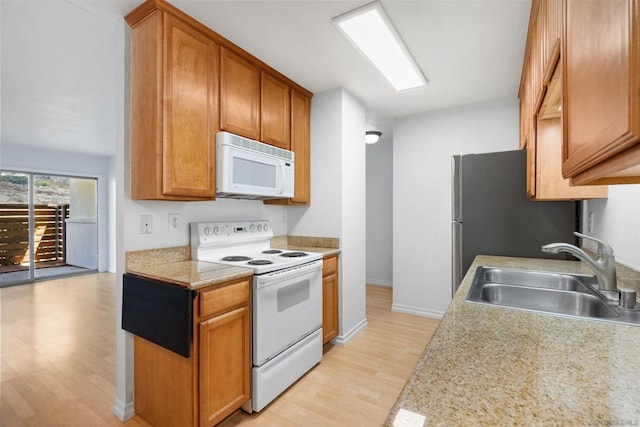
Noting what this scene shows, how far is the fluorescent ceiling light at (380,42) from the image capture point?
1775 mm

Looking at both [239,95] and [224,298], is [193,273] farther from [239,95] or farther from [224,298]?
[239,95]

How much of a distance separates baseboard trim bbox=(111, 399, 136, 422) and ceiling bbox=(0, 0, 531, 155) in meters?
1.93

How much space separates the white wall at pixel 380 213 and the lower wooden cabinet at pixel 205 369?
3.60 meters

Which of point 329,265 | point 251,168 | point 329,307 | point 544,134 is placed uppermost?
point 544,134

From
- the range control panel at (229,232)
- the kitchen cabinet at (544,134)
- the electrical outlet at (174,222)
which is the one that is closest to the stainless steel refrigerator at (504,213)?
the kitchen cabinet at (544,134)

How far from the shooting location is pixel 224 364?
1655 mm

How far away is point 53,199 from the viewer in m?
6.08

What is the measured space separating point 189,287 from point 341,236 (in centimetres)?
162

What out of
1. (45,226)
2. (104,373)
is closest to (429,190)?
(104,373)

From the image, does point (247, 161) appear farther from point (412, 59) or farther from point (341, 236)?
point (412, 59)

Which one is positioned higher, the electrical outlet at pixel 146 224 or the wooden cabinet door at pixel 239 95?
the wooden cabinet door at pixel 239 95

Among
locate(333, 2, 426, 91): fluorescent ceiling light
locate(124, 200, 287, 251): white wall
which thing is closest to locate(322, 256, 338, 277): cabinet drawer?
locate(124, 200, 287, 251): white wall

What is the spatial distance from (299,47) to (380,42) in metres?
0.57

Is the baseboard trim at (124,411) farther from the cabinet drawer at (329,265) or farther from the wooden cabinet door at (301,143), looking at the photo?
the wooden cabinet door at (301,143)
